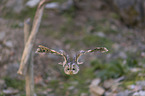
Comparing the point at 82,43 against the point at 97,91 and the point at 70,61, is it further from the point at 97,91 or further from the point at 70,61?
the point at 70,61

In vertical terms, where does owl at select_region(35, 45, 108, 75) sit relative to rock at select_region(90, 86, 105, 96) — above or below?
below

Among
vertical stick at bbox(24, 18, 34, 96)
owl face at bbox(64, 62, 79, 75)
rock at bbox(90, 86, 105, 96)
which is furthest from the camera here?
rock at bbox(90, 86, 105, 96)

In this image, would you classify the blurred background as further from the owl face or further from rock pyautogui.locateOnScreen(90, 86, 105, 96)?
the owl face

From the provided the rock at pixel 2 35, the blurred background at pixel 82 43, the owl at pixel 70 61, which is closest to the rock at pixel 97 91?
the blurred background at pixel 82 43

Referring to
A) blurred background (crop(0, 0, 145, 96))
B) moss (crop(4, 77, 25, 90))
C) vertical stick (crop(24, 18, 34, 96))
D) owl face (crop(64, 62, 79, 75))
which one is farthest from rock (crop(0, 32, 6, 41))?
owl face (crop(64, 62, 79, 75))

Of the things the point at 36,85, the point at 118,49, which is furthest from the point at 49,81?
the point at 118,49

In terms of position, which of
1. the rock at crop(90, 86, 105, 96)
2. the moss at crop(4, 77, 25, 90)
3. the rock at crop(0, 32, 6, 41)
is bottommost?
the rock at crop(90, 86, 105, 96)

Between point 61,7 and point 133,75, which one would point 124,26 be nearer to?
point 61,7

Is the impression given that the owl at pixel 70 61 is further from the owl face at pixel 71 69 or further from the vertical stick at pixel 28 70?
the vertical stick at pixel 28 70

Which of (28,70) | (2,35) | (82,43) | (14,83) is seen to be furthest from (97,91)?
(2,35)
